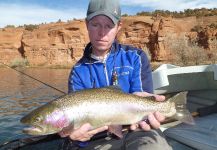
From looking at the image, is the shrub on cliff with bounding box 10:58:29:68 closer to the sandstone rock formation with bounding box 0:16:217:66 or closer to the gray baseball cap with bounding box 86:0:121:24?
the sandstone rock formation with bounding box 0:16:217:66

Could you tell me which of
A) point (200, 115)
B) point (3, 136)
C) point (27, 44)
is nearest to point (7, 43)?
point (27, 44)

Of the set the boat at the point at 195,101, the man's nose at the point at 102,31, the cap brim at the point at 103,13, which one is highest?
the cap brim at the point at 103,13

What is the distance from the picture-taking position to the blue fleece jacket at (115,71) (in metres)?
4.28

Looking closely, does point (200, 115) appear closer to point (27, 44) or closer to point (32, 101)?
point (32, 101)

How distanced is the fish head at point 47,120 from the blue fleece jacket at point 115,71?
1.02 metres

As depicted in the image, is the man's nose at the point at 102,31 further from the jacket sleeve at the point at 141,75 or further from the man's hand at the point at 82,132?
the man's hand at the point at 82,132

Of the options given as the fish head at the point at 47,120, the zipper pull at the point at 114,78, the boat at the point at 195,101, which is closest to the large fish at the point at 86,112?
the fish head at the point at 47,120

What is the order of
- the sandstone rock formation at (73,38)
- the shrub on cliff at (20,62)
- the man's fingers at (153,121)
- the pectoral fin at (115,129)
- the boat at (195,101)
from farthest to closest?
the shrub on cliff at (20,62) → the sandstone rock formation at (73,38) → the boat at (195,101) → the man's fingers at (153,121) → the pectoral fin at (115,129)

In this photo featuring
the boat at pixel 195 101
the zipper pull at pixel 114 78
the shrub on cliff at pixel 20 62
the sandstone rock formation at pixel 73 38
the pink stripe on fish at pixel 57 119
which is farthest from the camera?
the shrub on cliff at pixel 20 62

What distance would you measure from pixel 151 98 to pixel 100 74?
2.82ft

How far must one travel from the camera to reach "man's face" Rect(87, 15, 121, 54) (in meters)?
4.05

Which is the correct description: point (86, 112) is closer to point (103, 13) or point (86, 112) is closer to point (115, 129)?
point (115, 129)

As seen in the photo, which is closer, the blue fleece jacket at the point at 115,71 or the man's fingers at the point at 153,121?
the man's fingers at the point at 153,121

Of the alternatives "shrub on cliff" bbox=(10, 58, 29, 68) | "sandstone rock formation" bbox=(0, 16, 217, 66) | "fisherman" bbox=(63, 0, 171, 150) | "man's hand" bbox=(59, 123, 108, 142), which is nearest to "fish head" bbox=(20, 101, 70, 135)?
"man's hand" bbox=(59, 123, 108, 142)
